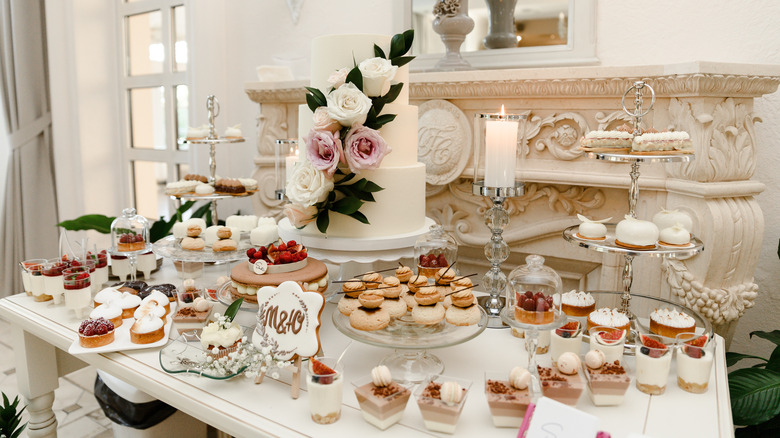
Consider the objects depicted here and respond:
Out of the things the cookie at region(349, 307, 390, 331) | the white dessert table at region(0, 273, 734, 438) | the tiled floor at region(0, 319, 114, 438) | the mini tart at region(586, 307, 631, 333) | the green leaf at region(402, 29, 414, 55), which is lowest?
the tiled floor at region(0, 319, 114, 438)

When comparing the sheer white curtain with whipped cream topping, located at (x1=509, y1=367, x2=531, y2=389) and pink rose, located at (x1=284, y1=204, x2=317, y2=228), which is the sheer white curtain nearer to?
pink rose, located at (x1=284, y1=204, x2=317, y2=228)

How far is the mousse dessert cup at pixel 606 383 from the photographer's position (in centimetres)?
106

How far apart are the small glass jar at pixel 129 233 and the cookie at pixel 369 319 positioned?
3.31 ft

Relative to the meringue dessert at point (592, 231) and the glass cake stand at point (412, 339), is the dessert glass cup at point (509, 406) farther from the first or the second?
the meringue dessert at point (592, 231)

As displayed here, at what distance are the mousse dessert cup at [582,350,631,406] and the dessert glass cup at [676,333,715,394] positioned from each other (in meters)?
0.13

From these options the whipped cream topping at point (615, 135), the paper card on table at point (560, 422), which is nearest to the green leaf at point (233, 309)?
the paper card on table at point (560, 422)

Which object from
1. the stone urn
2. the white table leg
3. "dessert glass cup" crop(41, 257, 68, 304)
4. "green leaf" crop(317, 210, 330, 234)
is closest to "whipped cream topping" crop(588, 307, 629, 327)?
"green leaf" crop(317, 210, 330, 234)

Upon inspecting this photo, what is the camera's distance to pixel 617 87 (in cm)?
168

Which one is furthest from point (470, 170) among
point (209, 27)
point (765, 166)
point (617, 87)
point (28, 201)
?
point (28, 201)

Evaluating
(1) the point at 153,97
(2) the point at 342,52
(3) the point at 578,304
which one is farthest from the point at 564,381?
(1) the point at 153,97

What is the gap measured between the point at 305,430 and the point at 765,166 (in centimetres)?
164

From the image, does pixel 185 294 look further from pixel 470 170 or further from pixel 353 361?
pixel 470 170

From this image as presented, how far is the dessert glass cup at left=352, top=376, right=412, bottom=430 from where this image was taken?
1.00 meters

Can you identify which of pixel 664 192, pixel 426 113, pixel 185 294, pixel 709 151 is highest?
pixel 426 113
